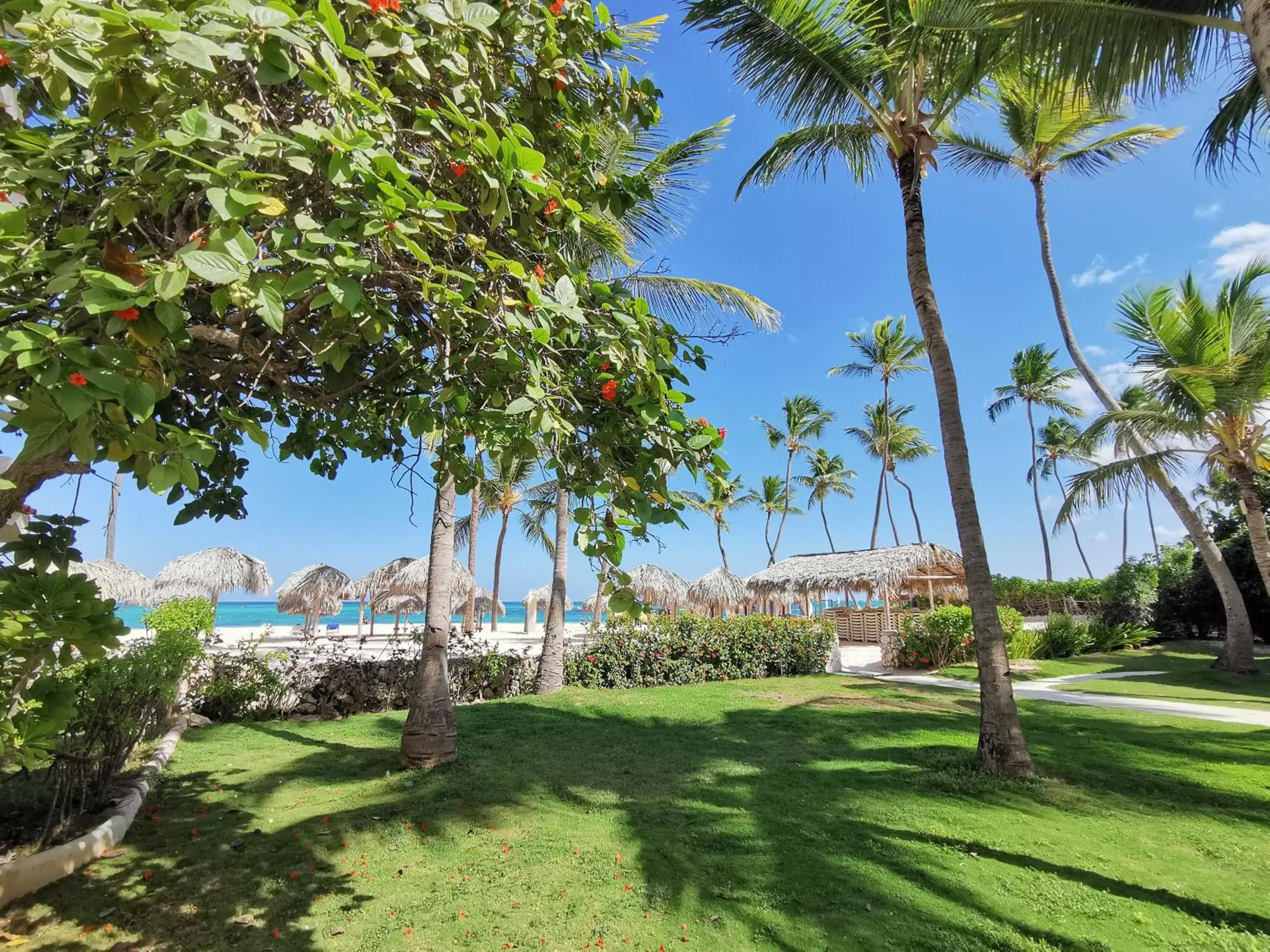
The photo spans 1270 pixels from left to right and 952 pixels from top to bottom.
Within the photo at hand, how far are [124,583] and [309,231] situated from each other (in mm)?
24376

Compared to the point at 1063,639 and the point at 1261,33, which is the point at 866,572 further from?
the point at 1261,33

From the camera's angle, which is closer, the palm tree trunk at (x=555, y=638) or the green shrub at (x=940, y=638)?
the palm tree trunk at (x=555, y=638)

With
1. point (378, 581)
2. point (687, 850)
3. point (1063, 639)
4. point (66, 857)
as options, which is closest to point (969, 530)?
point (687, 850)

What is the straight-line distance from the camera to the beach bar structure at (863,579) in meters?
20.2

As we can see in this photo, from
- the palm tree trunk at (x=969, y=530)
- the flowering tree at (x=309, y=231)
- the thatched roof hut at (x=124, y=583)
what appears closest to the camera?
the flowering tree at (x=309, y=231)

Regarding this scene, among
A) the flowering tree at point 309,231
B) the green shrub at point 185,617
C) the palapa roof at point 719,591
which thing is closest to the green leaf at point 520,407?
the flowering tree at point 309,231

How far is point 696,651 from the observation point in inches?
487

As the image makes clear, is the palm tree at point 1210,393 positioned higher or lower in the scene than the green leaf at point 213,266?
higher

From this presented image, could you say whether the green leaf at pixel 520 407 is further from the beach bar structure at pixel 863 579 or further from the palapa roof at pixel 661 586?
the palapa roof at pixel 661 586

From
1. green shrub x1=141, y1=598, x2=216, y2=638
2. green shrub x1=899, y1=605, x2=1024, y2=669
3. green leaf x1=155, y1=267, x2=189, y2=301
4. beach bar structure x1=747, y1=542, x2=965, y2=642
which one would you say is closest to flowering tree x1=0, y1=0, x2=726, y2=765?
green leaf x1=155, y1=267, x2=189, y2=301

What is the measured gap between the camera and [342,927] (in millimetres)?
3193

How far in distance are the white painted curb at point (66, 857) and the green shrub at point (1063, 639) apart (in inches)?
742

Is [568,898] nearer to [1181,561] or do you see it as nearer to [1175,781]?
[1175,781]

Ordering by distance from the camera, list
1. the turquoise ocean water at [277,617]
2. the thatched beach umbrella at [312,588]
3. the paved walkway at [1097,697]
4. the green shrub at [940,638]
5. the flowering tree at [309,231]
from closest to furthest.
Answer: the flowering tree at [309,231], the paved walkway at [1097,697], the green shrub at [940,638], the thatched beach umbrella at [312,588], the turquoise ocean water at [277,617]
